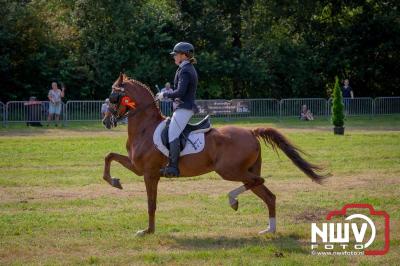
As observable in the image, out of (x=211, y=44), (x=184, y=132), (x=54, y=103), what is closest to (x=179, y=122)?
(x=184, y=132)

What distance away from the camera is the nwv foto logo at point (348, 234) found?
10.7 meters

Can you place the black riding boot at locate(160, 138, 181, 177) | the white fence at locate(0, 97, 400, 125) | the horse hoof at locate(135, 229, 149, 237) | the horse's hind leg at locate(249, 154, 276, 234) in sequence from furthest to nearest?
the white fence at locate(0, 97, 400, 125)
the black riding boot at locate(160, 138, 181, 177)
the horse's hind leg at locate(249, 154, 276, 234)
the horse hoof at locate(135, 229, 149, 237)

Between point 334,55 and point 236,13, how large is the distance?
22.9 feet

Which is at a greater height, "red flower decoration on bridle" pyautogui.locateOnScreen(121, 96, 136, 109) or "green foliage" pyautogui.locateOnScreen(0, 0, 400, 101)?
"green foliage" pyautogui.locateOnScreen(0, 0, 400, 101)

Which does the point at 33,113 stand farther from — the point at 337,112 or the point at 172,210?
the point at 172,210

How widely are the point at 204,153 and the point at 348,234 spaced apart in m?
2.70

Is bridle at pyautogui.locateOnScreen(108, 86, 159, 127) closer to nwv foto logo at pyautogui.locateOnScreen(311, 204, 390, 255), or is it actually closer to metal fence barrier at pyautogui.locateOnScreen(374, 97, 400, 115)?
nwv foto logo at pyautogui.locateOnScreen(311, 204, 390, 255)

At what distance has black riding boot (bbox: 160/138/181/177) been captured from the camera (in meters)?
12.2

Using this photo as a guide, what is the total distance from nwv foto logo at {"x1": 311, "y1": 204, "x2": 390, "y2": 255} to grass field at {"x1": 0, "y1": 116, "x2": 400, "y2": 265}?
0.61 ft

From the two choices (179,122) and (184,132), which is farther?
(184,132)

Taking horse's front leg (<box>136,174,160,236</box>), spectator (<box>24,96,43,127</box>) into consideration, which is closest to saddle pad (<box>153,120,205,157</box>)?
horse's front leg (<box>136,174,160,236</box>)

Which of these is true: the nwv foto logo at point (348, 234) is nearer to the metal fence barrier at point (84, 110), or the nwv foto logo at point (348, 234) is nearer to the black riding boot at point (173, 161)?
the black riding boot at point (173, 161)

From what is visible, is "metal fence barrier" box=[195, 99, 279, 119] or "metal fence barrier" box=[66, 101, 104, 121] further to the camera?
"metal fence barrier" box=[195, 99, 279, 119]

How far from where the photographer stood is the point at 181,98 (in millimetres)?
12227
